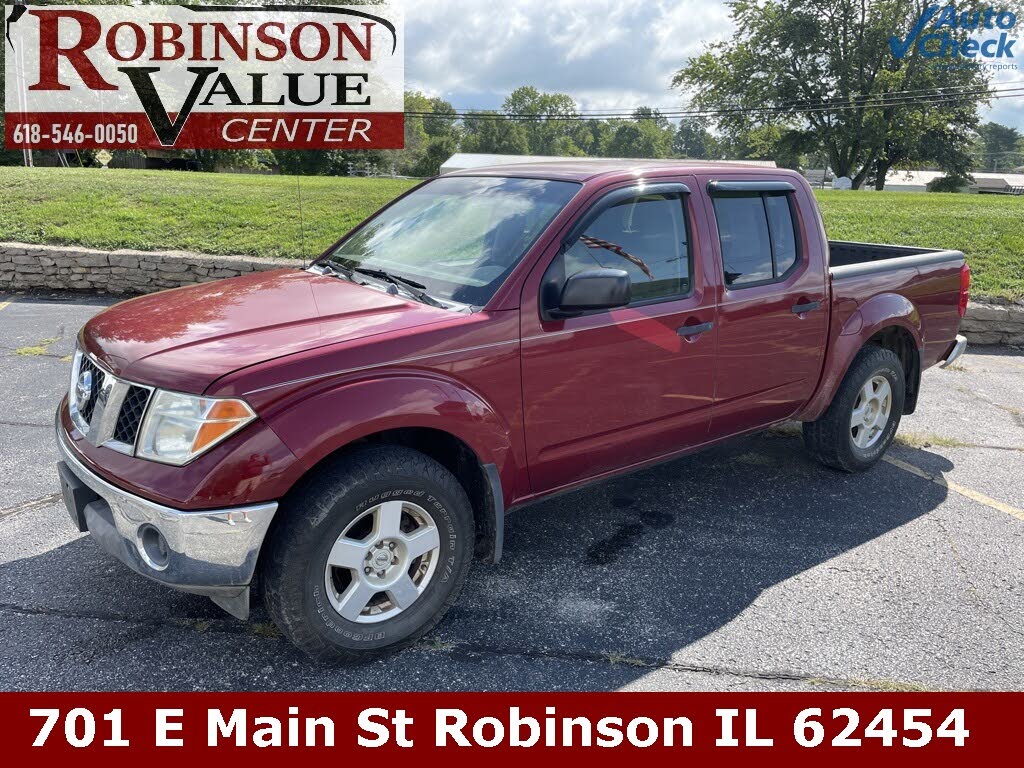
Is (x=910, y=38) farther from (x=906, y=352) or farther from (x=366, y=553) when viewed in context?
(x=366, y=553)

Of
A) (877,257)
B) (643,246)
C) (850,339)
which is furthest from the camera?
(877,257)

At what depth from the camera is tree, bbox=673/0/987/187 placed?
149ft

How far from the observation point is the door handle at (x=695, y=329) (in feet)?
12.1

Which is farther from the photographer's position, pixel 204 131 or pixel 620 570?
pixel 204 131

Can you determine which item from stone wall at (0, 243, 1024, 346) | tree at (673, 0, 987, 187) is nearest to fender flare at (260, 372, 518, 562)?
stone wall at (0, 243, 1024, 346)

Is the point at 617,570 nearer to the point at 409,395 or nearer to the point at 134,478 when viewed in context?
the point at 409,395

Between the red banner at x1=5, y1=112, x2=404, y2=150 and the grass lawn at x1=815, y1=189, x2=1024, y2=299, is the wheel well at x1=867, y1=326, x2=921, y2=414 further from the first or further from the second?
the red banner at x1=5, y1=112, x2=404, y2=150

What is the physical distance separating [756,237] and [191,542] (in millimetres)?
3070

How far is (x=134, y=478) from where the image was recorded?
263cm

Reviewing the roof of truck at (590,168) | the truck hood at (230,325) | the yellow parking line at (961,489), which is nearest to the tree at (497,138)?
the yellow parking line at (961,489)

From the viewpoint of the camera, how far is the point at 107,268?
31.5 ft

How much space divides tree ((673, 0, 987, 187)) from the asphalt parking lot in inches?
1869

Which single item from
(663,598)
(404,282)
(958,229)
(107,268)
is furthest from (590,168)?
(958,229)

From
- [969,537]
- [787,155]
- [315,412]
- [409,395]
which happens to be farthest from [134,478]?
[787,155]
